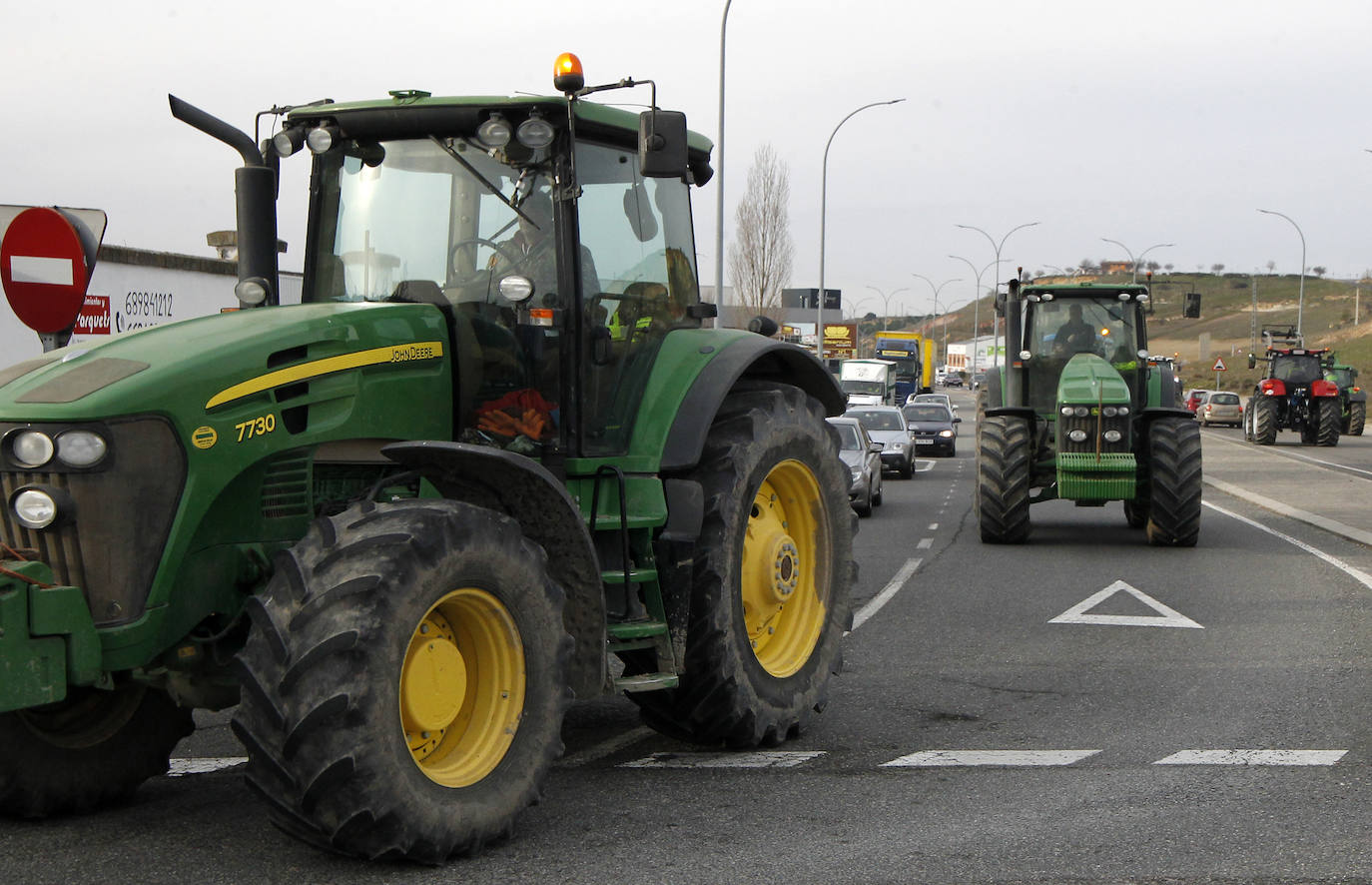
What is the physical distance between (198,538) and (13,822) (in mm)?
1376

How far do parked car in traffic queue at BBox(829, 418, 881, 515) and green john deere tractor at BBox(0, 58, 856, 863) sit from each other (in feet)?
44.8

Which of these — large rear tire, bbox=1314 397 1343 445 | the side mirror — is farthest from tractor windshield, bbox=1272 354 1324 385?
the side mirror

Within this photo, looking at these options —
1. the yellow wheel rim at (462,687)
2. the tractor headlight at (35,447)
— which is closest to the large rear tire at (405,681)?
the yellow wheel rim at (462,687)

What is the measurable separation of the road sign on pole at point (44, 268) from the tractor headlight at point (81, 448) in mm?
2756

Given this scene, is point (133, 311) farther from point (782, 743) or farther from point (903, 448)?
point (903, 448)

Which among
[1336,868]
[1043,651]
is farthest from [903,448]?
[1336,868]

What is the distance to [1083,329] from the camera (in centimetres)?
1808

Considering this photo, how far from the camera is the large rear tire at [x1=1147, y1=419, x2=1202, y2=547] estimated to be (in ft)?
53.0

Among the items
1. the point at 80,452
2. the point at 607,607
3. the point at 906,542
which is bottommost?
the point at 906,542

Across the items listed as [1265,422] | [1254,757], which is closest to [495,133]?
[1254,757]

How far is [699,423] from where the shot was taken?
259 inches

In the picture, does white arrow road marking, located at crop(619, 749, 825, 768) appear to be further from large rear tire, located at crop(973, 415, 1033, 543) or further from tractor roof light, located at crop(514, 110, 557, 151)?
large rear tire, located at crop(973, 415, 1033, 543)

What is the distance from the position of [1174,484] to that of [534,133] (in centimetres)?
1177

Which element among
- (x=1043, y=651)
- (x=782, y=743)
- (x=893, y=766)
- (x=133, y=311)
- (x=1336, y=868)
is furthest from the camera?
(x=133, y=311)
